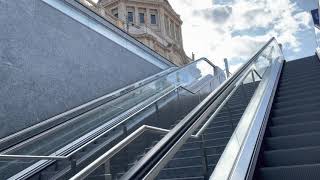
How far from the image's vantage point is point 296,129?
12.9 ft

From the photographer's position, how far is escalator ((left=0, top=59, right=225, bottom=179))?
12.8ft

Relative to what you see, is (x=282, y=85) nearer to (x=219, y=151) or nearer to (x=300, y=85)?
(x=300, y=85)

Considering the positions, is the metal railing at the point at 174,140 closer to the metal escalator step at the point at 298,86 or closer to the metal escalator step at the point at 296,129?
the metal escalator step at the point at 296,129

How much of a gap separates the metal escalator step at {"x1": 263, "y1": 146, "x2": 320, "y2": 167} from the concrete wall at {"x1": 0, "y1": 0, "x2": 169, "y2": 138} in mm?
3525

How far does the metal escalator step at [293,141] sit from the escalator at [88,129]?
226 cm

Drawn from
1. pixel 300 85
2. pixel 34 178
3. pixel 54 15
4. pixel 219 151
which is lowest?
pixel 34 178

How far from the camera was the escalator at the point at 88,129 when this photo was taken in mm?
3916

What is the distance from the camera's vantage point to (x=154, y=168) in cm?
183

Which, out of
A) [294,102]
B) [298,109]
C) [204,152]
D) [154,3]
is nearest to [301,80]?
[294,102]

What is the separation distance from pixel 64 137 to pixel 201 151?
2.39 m

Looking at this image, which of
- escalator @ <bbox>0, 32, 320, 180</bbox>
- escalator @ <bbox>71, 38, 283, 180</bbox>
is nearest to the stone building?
escalator @ <bbox>0, 32, 320, 180</bbox>

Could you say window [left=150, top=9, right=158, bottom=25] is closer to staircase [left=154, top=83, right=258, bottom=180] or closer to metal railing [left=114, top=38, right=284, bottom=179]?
metal railing [left=114, top=38, right=284, bottom=179]

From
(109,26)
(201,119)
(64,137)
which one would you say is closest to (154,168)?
(201,119)

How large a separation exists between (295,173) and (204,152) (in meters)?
0.77
